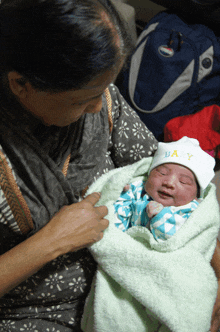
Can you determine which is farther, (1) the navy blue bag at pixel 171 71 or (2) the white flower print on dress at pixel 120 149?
(1) the navy blue bag at pixel 171 71

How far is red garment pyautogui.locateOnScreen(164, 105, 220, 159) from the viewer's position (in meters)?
1.64

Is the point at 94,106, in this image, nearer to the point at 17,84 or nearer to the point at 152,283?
the point at 17,84

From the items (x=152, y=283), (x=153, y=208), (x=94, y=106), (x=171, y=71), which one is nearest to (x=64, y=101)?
(x=94, y=106)

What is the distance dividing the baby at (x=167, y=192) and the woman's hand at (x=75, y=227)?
163 mm

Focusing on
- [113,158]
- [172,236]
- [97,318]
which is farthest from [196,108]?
[97,318]

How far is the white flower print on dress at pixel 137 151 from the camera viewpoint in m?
1.21

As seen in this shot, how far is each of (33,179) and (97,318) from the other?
533 millimetres

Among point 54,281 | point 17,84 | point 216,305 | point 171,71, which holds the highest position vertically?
point 17,84

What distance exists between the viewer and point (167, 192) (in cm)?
106

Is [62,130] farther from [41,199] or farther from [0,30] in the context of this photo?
[0,30]

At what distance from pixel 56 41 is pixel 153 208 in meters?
0.68

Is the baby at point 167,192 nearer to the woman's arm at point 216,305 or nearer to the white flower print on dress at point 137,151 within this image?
the white flower print on dress at point 137,151

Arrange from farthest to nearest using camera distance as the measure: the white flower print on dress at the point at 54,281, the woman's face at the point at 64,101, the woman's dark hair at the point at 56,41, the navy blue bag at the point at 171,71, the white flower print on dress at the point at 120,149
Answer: the navy blue bag at the point at 171,71 < the white flower print on dress at the point at 120,149 < the white flower print on dress at the point at 54,281 < the woman's face at the point at 64,101 < the woman's dark hair at the point at 56,41

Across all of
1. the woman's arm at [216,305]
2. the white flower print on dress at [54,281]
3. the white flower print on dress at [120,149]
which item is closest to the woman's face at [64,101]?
the white flower print on dress at [120,149]
